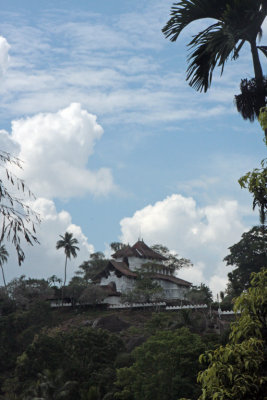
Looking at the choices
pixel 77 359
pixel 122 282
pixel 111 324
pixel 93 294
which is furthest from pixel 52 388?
pixel 122 282

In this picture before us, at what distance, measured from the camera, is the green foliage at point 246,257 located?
7564cm

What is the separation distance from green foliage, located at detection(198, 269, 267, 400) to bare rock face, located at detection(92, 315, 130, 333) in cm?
5778

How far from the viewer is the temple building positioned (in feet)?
282

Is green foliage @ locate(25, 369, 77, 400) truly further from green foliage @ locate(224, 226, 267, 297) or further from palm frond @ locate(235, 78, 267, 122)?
green foliage @ locate(224, 226, 267, 297)

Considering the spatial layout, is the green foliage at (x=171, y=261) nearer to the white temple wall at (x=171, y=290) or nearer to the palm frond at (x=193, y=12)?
the white temple wall at (x=171, y=290)

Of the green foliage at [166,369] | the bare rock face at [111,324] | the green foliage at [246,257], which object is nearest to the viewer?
the green foliage at [166,369]

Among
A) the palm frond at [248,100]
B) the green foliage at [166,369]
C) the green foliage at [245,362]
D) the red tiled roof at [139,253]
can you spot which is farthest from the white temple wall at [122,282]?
the green foliage at [245,362]

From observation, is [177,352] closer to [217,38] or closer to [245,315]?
[217,38]

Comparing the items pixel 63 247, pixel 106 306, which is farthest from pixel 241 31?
pixel 63 247

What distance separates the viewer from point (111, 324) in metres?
66.1

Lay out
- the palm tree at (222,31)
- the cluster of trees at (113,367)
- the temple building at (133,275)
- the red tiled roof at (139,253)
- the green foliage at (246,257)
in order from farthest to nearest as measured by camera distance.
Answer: the red tiled roof at (139,253)
the temple building at (133,275)
the green foliage at (246,257)
the cluster of trees at (113,367)
the palm tree at (222,31)

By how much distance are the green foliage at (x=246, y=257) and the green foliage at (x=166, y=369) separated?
4329 centimetres

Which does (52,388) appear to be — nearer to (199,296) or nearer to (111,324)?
(111,324)

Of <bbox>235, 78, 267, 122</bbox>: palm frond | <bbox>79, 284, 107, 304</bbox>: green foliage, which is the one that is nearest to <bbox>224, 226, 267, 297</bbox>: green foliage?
<bbox>79, 284, 107, 304</bbox>: green foliage
